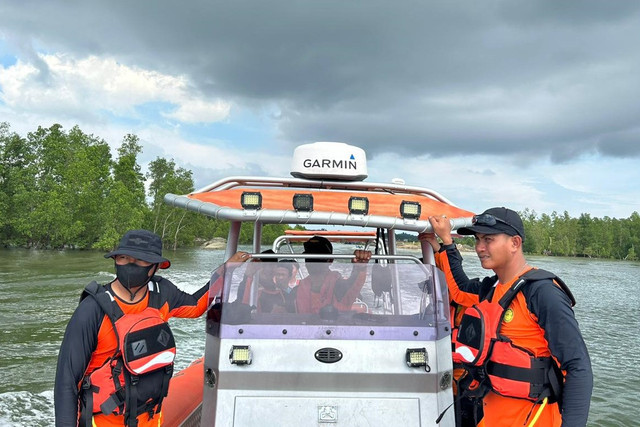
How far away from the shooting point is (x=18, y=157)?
4603cm

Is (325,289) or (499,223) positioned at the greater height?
(499,223)

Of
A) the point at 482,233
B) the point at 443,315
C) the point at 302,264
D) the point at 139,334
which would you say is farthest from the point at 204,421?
the point at 482,233

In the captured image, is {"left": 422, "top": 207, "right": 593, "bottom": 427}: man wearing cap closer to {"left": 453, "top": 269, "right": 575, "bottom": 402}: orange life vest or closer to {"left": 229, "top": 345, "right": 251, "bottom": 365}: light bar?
{"left": 453, "top": 269, "right": 575, "bottom": 402}: orange life vest

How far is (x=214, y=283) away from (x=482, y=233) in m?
1.41

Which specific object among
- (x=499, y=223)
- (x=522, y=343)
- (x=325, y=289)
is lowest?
(x=522, y=343)

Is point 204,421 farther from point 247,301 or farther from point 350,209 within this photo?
point 350,209

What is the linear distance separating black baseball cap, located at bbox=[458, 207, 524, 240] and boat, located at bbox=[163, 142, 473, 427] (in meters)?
0.35

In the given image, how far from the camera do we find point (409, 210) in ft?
9.04

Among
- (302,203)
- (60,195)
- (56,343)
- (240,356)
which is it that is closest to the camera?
(240,356)

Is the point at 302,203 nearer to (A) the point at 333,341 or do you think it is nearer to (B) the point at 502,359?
(A) the point at 333,341

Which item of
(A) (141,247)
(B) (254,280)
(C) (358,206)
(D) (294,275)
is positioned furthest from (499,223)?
(A) (141,247)

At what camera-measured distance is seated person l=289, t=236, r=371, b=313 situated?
2.55 m

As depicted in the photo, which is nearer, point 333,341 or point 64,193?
point 333,341

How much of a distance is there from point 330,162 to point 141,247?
4.68 ft
